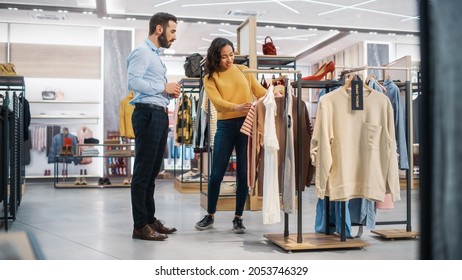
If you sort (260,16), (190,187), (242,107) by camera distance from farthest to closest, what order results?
1. (260,16)
2. (190,187)
3. (242,107)

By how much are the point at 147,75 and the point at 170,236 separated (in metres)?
1.08

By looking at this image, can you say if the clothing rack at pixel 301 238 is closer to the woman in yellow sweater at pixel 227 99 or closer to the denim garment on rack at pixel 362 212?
the denim garment on rack at pixel 362 212

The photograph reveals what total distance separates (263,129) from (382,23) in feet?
22.3

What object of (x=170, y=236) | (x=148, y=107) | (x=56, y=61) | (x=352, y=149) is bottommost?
(x=170, y=236)

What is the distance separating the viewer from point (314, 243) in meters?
2.82

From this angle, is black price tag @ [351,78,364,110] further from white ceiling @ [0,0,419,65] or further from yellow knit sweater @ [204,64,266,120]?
white ceiling @ [0,0,419,65]

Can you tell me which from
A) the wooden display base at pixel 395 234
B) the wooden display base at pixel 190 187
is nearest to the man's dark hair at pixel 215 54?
the wooden display base at pixel 395 234

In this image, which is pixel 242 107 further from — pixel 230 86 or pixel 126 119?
pixel 126 119

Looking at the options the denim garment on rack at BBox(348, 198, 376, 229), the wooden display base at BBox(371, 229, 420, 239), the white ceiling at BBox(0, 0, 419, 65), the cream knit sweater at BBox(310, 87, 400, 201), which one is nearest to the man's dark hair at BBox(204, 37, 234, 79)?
the cream knit sweater at BBox(310, 87, 400, 201)

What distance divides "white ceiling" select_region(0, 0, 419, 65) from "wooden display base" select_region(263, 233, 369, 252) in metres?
5.20

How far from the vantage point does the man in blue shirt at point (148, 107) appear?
9.63ft

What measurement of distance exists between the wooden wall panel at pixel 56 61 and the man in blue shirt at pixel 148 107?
616 centimetres

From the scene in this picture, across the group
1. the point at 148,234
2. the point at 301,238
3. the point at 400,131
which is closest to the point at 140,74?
the point at 148,234
